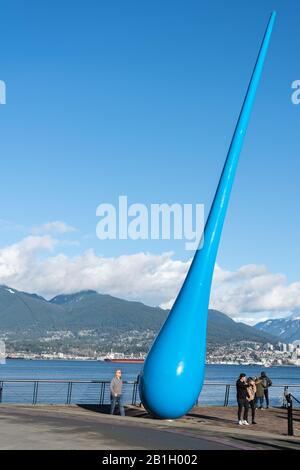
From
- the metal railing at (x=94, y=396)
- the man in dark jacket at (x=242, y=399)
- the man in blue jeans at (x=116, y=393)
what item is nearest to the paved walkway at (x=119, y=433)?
the man in dark jacket at (x=242, y=399)

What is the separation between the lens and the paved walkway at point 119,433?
11258 mm

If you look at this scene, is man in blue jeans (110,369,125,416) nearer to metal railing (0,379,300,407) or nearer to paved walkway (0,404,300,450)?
paved walkway (0,404,300,450)

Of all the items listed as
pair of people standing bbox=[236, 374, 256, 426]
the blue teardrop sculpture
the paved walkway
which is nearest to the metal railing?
pair of people standing bbox=[236, 374, 256, 426]

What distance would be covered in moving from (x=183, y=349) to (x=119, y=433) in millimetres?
2392

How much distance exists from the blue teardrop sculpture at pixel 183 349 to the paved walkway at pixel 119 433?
0.69 meters

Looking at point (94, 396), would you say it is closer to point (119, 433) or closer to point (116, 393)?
point (116, 393)

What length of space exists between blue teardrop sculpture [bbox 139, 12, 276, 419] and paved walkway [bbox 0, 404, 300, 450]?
69 cm

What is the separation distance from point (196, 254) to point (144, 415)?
5450 millimetres

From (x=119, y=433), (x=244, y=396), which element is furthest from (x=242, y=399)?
(x=119, y=433)

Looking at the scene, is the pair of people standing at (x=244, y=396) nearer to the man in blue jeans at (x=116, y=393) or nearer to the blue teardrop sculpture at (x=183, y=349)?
the blue teardrop sculpture at (x=183, y=349)

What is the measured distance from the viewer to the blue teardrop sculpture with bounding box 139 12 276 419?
1424 centimetres

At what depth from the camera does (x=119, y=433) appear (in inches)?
510
